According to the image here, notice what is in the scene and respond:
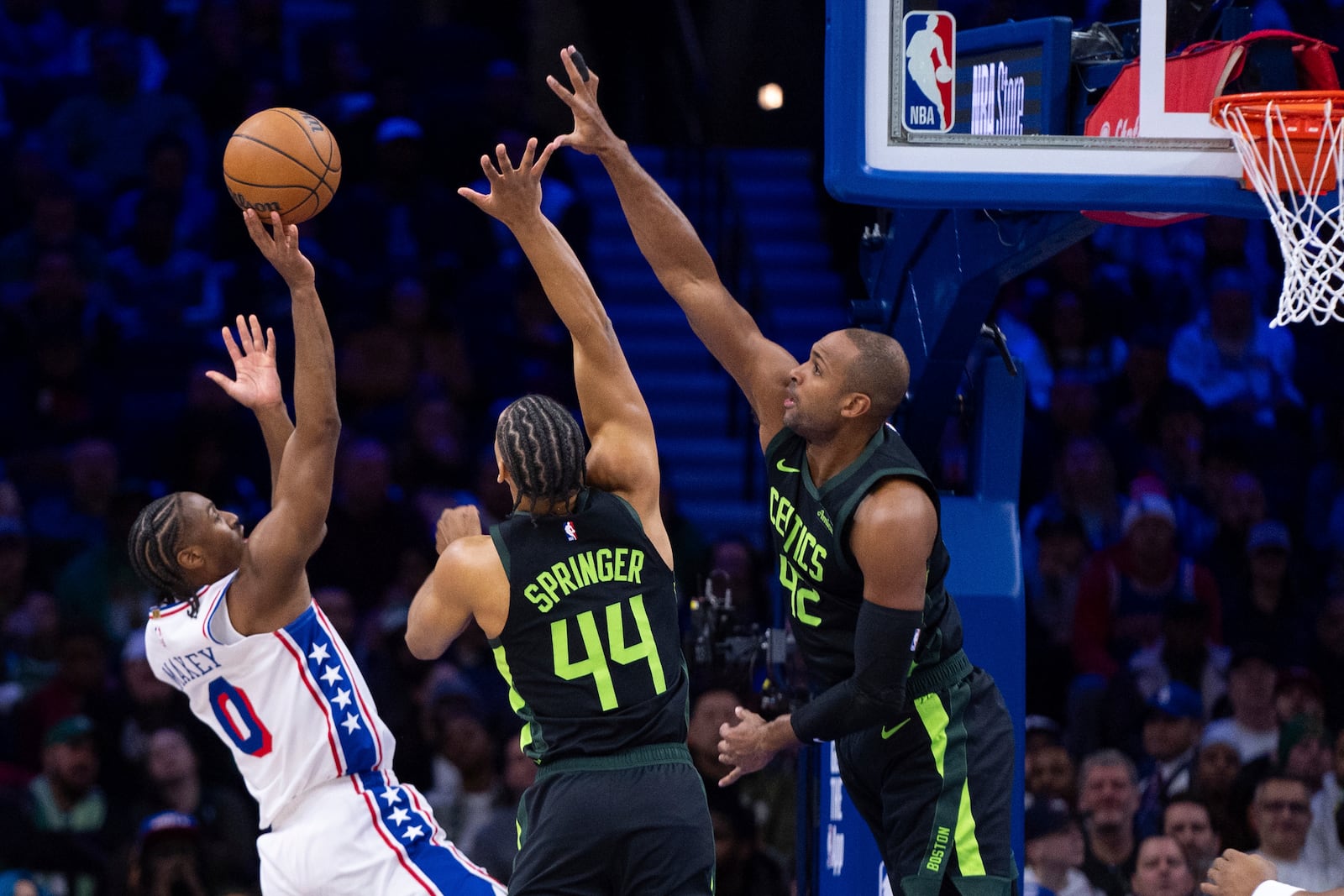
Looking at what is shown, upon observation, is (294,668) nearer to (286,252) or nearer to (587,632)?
(587,632)

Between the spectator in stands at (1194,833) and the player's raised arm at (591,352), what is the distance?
371 centimetres

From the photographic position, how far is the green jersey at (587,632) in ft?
13.4

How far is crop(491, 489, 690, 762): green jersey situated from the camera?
13.4ft

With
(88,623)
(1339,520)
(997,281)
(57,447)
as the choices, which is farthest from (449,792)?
(1339,520)

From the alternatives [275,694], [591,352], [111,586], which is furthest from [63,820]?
[591,352]

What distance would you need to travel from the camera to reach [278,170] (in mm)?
4805

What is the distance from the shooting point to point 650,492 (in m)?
4.25

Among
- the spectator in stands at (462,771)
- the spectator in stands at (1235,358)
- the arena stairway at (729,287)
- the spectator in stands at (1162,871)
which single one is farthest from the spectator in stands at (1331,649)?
the spectator in stands at (462,771)

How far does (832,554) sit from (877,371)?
1.54 ft

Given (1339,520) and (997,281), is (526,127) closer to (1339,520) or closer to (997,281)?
(1339,520)

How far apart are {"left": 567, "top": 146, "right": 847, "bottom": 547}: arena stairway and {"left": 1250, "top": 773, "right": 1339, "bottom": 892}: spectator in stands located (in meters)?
3.17

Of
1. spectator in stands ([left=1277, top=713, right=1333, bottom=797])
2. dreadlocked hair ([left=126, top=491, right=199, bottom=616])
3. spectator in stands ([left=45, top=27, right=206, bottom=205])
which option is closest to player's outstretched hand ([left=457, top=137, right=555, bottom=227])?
dreadlocked hair ([left=126, top=491, right=199, bottom=616])

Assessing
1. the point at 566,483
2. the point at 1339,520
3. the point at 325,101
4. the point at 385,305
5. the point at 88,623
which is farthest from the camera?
the point at 325,101

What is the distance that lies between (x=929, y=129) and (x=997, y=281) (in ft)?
2.04
